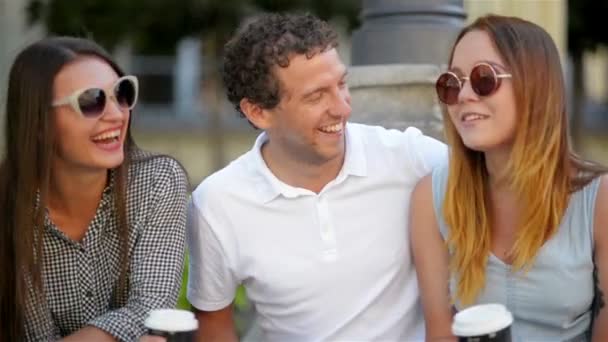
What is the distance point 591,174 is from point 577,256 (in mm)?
225

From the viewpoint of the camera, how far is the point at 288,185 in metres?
3.30

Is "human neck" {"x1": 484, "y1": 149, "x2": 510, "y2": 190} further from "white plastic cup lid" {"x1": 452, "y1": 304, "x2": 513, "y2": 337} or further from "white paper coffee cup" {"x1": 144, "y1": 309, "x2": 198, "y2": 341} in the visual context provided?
"white paper coffee cup" {"x1": 144, "y1": 309, "x2": 198, "y2": 341}

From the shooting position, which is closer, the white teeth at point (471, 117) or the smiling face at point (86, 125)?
the white teeth at point (471, 117)

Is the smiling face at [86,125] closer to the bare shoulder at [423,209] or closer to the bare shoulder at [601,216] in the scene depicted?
the bare shoulder at [423,209]

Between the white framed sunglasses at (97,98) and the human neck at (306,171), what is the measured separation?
472mm

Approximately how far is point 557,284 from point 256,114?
39.7 inches

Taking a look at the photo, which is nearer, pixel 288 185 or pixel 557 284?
pixel 557 284

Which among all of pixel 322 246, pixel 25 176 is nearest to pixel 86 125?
pixel 25 176

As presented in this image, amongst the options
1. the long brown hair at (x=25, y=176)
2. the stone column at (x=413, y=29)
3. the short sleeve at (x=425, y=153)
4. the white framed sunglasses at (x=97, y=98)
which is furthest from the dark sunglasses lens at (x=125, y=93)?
the stone column at (x=413, y=29)

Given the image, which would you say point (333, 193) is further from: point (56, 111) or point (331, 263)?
point (56, 111)

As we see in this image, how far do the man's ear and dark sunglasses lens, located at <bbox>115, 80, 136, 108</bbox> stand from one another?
14.0 inches

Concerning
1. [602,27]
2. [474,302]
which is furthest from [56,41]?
[602,27]

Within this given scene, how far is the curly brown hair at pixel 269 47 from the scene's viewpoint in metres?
3.28

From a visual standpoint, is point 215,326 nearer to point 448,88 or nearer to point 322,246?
point 322,246
